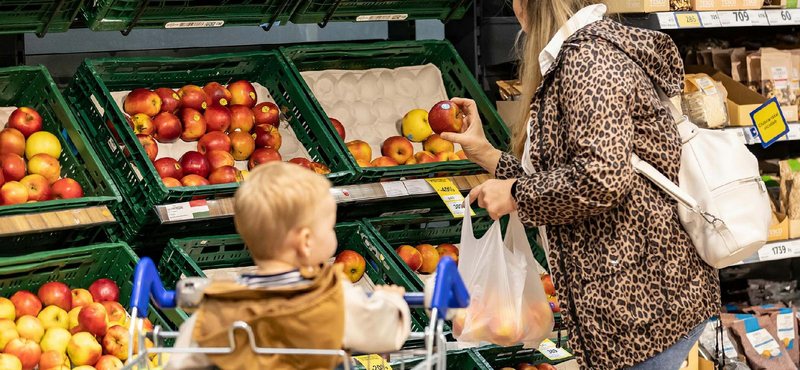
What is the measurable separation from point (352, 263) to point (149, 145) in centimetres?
76

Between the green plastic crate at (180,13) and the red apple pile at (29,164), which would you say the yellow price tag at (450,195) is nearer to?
the green plastic crate at (180,13)

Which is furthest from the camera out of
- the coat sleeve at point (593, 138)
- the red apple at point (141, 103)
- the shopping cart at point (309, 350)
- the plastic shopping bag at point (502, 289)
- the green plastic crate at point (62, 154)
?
the red apple at point (141, 103)

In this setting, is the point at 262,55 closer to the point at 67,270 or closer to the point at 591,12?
the point at 67,270

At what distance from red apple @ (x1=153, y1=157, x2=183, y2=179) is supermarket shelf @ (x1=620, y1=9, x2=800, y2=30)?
1538 millimetres

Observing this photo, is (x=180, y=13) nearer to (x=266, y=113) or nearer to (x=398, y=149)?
(x=266, y=113)

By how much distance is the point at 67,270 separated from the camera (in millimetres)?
2596

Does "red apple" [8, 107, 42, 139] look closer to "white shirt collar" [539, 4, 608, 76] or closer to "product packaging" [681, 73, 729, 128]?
"white shirt collar" [539, 4, 608, 76]

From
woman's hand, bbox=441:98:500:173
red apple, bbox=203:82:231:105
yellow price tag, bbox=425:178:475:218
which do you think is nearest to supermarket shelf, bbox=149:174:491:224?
yellow price tag, bbox=425:178:475:218

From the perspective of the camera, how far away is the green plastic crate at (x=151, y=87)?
262cm

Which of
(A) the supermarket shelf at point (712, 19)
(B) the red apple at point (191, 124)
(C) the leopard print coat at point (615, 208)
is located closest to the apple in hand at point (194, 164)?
(B) the red apple at point (191, 124)

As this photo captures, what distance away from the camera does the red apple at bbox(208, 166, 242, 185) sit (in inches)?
112

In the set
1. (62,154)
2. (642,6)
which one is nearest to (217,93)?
(62,154)

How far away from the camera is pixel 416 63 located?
3.51m

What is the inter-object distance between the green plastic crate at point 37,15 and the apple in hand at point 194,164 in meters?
0.55
